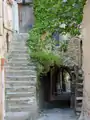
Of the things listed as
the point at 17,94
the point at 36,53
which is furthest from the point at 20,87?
the point at 36,53

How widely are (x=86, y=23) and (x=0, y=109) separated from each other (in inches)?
157

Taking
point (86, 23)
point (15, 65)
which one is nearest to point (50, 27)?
point (15, 65)

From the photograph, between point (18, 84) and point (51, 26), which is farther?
point (18, 84)

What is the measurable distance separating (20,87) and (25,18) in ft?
27.5

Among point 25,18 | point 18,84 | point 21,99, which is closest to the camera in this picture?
point 21,99

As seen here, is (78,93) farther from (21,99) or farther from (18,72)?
(21,99)

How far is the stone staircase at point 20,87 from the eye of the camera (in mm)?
14047

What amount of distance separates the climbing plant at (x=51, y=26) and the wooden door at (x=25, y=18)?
186cm

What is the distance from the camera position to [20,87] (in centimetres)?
1509

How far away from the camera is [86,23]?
283 inches

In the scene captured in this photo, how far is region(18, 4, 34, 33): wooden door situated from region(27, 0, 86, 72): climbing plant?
1863mm

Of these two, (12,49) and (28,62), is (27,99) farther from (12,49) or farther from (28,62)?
(12,49)

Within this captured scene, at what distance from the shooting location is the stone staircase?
553 inches

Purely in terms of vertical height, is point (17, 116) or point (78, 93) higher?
point (78, 93)
